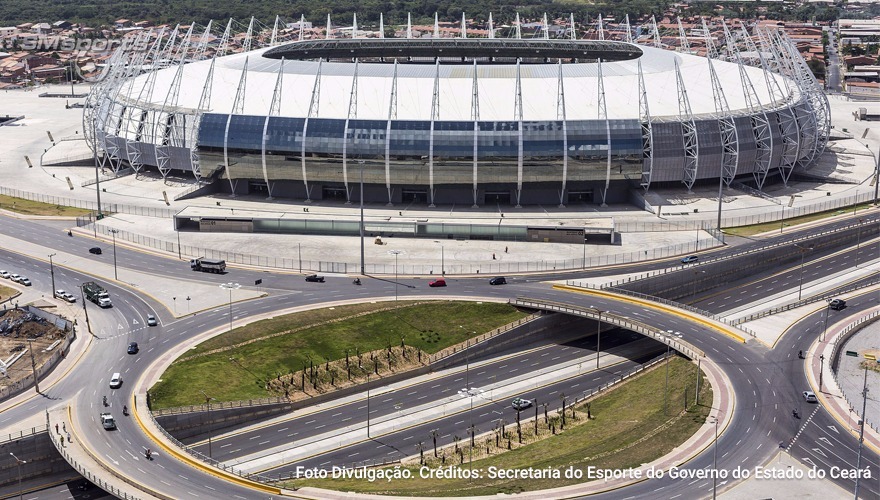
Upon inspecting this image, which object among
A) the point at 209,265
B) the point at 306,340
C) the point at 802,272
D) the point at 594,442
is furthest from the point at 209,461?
the point at 802,272

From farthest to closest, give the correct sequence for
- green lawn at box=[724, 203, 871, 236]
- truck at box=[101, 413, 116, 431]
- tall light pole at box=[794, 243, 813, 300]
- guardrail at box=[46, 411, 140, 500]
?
1. green lawn at box=[724, 203, 871, 236]
2. tall light pole at box=[794, 243, 813, 300]
3. truck at box=[101, 413, 116, 431]
4. guardrail at box=[46, 411, 140, 500]

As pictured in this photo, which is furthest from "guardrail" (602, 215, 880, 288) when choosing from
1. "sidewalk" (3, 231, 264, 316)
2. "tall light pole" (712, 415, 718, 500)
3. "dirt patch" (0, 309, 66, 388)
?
"dirt patch" (0, 309, 66, 388)

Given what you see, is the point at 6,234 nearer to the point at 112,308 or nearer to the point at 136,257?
the point at 136,257

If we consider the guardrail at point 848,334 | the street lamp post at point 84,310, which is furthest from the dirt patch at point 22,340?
the guardrail at point 848,334

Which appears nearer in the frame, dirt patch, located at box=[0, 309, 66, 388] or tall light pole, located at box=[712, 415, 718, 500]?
tall light pole, located at box=[712, 415, 718, 500]

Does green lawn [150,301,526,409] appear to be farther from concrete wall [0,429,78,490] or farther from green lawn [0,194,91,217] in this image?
green lawn [0,194,91,217]

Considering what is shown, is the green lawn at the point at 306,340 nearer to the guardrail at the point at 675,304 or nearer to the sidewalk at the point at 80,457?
the sidewalk at the point at 80,457

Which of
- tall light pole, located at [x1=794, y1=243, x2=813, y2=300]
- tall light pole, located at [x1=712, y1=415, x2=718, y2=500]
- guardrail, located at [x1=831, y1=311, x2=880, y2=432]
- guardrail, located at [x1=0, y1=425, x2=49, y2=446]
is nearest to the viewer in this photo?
tall light pole, located at [x1=712, y1=415, x2=718, y2=500]
